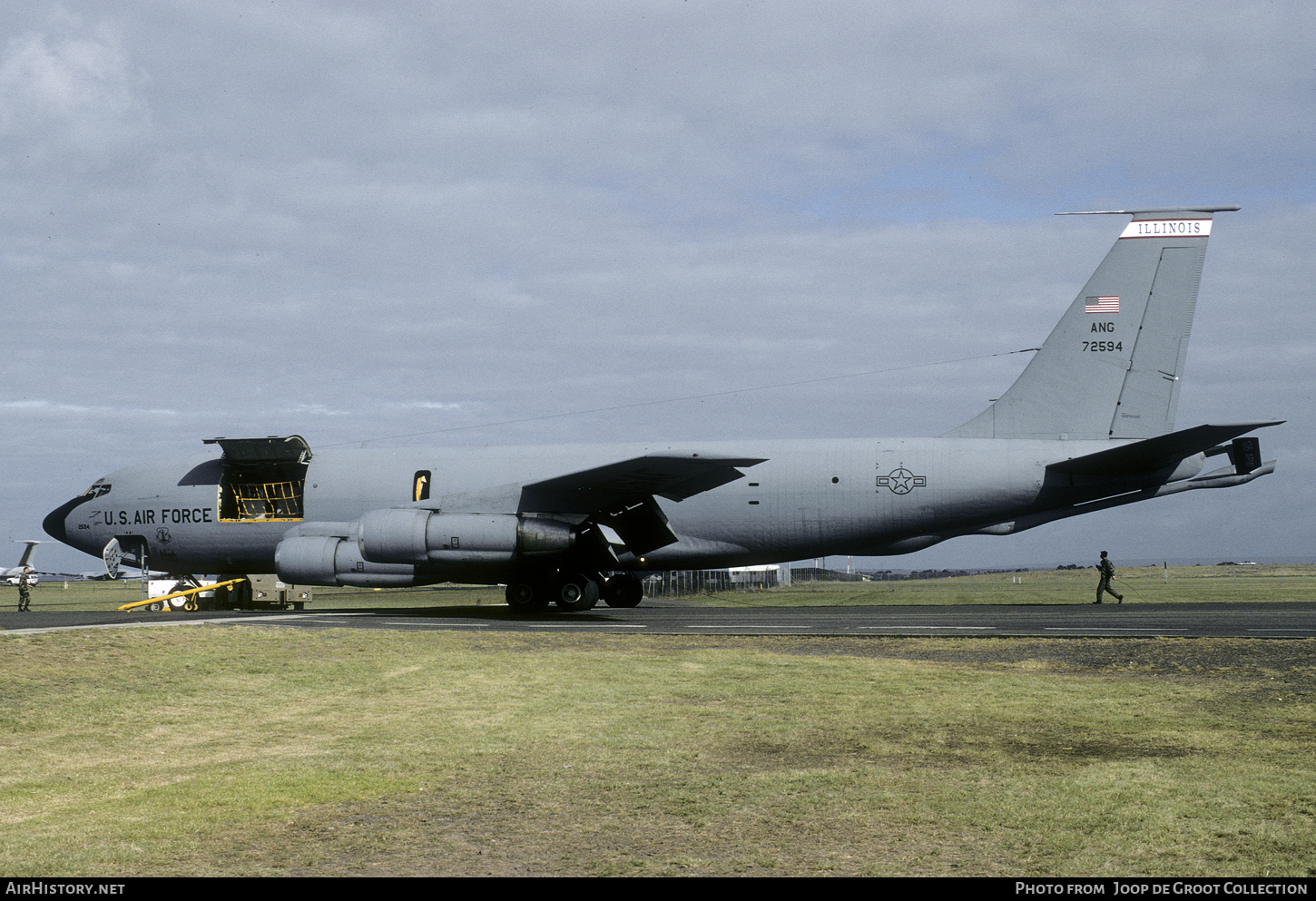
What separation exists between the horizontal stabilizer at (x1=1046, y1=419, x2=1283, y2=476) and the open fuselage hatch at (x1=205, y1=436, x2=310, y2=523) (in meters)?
18.6

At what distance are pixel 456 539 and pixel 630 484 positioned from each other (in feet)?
13.1

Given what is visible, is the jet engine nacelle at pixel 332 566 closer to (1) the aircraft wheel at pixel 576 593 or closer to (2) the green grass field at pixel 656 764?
Answer: (1) the aircraft wheel at pixel 576 593

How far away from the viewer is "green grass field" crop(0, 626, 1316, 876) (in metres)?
4.74

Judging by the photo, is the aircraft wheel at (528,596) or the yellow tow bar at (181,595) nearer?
the aircraft wheel at (528,596)

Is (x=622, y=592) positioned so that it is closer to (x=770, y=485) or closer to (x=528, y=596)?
(x=528, y=596)

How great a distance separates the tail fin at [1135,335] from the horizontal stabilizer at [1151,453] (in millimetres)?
1554

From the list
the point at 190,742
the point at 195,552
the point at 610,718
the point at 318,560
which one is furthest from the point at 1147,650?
the point at 195,552

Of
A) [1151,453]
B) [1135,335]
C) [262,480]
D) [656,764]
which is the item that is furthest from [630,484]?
[656,764]

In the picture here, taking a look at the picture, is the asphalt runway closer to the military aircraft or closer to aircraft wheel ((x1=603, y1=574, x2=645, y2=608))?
the military aircraft

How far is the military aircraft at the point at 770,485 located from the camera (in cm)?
2234

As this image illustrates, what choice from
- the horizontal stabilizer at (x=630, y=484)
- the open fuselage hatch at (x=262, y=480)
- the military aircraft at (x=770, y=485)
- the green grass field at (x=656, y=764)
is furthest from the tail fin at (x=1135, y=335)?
the open fuselage hatch at (x=262, y=480)

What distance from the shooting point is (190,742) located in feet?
26.0

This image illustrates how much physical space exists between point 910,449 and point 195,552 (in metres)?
18.6

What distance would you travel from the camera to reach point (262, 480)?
26.4 m
